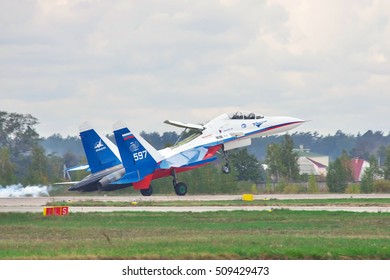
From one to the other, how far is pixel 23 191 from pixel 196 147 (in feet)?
40.3

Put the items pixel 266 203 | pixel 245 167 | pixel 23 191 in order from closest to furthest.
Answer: pixel 266 203 < pixel 23 191 < pixel 245 167

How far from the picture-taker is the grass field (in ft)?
89.5

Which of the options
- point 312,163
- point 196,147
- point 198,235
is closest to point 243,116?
point 196,147

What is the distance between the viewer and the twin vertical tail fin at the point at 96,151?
66.9 m

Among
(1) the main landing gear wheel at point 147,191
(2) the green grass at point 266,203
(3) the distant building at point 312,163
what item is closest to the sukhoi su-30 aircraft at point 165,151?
(1) the main landing gear wheel at point 147,191

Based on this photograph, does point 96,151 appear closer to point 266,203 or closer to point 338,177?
point 266,203

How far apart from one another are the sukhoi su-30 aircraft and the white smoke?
4924mm

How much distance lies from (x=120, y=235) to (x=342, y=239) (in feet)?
23.2

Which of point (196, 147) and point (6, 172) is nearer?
point (196, 147)

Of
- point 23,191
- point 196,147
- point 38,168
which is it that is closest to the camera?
point 196,147

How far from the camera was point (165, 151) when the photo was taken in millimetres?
67375

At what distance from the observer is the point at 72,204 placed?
5681 cm
